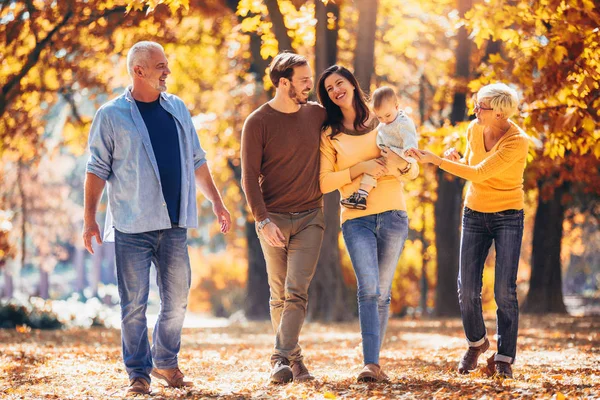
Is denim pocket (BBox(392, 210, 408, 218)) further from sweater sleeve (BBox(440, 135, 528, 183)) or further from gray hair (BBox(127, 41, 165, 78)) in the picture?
gray hair (BBox(127, 41, 165, 78))

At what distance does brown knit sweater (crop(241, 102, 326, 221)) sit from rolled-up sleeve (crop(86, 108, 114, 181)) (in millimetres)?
941

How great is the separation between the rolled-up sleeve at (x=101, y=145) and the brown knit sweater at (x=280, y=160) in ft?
3.09

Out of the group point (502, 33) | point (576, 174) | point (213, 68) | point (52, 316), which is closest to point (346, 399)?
point (502, 33)

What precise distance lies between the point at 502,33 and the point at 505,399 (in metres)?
4.69

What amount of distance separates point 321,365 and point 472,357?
7.54 feet

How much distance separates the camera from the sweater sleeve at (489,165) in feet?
21.4

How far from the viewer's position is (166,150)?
A: 645cm

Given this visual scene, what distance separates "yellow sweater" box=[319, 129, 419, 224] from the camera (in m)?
6.43

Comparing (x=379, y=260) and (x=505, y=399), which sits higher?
(x=379, y=260)

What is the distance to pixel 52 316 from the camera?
56.2 feet

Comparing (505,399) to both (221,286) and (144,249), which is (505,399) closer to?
(144,249)

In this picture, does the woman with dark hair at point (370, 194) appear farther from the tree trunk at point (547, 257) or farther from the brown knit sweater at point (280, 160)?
the tree trunk at point (547, 257)

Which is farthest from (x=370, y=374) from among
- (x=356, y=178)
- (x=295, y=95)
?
(x=295, y=95)

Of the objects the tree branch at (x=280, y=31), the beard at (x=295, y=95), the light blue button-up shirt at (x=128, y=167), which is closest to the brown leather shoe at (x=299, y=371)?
the light blue button-up shirt at (x=128, y=167)
